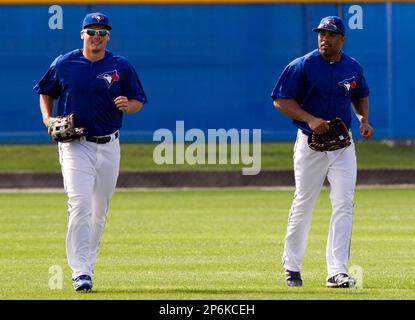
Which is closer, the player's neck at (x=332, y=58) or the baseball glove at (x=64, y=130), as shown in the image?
the baseball glove at (x=64, y=130)

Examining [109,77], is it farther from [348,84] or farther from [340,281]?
[340,281]

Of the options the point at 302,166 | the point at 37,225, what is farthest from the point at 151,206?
the point at 302,166

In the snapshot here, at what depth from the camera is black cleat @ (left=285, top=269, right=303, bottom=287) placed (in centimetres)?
1032

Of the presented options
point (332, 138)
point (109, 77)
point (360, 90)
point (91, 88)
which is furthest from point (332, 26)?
point (91, 88)

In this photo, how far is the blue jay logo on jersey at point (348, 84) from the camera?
10352mm

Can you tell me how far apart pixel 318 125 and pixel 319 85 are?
1.23ft

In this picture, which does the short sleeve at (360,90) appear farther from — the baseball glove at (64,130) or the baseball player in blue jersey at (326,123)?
the baseball glove at (64,130)

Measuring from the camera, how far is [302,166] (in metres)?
10.4

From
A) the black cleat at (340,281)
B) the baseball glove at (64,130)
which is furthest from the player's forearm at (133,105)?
the black cleat at (340,281)

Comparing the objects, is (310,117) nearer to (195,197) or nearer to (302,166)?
(302,166)

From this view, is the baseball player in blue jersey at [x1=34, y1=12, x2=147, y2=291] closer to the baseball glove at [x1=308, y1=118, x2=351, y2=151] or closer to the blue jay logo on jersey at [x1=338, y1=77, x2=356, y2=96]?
the baseball glove at [x1=308, y1=118, x2=351, y2=151]

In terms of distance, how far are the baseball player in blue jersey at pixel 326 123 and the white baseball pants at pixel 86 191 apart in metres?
1.41

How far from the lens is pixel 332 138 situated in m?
10.2
